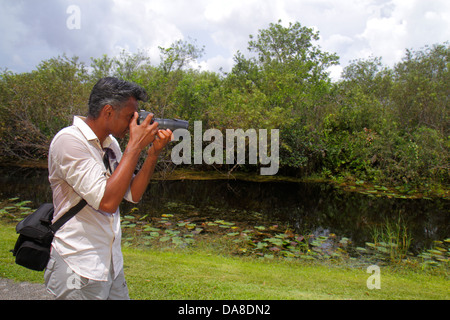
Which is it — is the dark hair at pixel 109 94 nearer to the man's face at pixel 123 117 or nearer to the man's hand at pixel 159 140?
the man's face at pixel 123 117

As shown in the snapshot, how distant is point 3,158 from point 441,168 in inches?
798

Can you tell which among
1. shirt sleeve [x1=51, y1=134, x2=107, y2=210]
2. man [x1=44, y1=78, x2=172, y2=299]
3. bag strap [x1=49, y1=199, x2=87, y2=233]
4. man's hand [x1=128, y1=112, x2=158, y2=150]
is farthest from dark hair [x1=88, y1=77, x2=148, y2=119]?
bag strap [x1=49, y1=199, x2=87, y2=233]

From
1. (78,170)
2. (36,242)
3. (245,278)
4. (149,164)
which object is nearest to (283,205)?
(245,278)

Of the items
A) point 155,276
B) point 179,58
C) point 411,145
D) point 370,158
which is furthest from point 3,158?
point 411,145

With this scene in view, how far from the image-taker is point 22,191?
432 inches

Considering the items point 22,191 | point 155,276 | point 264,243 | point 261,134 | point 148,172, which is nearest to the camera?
point 148,172

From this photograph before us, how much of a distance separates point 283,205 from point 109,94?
385 inches

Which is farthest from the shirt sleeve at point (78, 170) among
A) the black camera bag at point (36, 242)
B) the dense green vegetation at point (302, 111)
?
the dense green vegetation at point (302, 111)

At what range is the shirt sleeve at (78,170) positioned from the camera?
1.68 m

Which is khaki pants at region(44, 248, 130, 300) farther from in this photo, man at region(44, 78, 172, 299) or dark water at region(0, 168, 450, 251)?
dark water at region(0, 168, 450, 251)

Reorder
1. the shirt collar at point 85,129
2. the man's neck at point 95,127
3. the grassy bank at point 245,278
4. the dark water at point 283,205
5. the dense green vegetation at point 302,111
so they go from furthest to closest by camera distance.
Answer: the dense green vegetation at point 302,111
the dark water at point 283,205
the grassy bank at point 245,278
the man's neck at point 95,127
the shirt collar at point 85,129

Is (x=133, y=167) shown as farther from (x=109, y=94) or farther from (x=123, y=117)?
(x=109, y=94)

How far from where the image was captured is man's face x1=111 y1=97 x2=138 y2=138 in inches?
75.5

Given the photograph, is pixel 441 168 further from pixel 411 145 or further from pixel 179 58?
pixel 179 58
